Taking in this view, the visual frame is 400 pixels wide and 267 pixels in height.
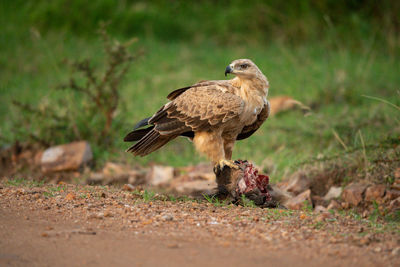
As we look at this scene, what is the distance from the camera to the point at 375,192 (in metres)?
5.20

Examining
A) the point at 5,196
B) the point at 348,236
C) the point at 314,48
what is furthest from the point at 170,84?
the point at 348,236

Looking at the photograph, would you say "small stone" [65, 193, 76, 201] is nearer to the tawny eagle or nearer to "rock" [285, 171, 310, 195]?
the tawny eagle

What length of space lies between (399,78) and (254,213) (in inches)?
241

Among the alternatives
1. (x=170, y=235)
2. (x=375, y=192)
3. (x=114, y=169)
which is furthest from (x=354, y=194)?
(x=114, y=169)

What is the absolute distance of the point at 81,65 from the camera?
7039mm

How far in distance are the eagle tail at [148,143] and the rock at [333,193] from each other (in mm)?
1862

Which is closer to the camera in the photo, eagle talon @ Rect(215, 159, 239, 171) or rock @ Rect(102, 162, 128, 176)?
eagle talon @ Rect(215, 159, 239, 171)

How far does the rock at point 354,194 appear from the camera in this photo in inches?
209

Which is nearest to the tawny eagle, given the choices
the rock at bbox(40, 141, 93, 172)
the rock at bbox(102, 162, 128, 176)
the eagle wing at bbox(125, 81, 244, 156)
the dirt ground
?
the eagle wing at bbox(125, 81, 244, 156)

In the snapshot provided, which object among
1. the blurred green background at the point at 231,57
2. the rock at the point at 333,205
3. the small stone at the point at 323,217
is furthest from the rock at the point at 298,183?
→ the small stone at the point at 323,217

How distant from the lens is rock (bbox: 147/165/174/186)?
645cm

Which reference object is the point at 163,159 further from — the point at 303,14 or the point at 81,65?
the point at 303,14

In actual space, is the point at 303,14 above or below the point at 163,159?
above

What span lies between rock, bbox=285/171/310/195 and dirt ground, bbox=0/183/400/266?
1.62m
